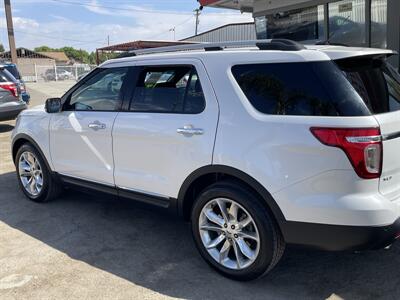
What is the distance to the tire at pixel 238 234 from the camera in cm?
327

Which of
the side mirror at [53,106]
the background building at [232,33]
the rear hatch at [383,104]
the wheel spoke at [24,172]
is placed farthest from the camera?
the background building at [232,33]

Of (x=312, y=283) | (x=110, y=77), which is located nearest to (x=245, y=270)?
(x=312, y=283)

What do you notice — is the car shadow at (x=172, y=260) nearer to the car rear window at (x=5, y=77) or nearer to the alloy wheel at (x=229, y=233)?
the alloy wheel at (x=229, y=233)

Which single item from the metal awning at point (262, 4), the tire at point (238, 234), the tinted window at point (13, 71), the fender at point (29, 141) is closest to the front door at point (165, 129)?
the tire at point (238, 234)

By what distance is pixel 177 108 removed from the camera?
3824 mm

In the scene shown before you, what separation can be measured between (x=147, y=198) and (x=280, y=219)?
138 centimetres

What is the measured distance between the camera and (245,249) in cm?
346

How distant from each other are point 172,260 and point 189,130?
1.15m

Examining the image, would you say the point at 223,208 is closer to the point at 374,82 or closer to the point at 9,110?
the point at 374,82

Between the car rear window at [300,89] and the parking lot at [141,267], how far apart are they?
1.34 meters

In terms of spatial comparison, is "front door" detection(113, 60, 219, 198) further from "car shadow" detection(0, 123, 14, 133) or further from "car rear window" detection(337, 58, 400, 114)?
"car shadow" detection(0, 123, 14, 133)

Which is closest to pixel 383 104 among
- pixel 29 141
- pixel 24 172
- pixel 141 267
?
pixel 141 267

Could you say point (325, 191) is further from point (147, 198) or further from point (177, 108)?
point (147, 198)

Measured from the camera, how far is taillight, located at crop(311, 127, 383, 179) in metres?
2.85
